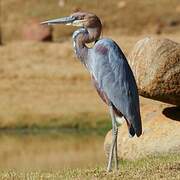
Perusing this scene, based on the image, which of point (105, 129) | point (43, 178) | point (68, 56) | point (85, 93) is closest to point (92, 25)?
point (43, 178)

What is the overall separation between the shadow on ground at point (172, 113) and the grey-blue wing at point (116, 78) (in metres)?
4.37

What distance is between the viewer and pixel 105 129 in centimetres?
2353

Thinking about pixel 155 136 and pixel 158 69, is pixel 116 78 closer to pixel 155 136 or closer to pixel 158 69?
pixel 158 69

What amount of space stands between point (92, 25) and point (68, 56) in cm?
1993

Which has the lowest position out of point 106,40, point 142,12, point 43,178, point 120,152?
point 142,12

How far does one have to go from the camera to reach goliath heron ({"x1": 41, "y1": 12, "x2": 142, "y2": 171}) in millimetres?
11008

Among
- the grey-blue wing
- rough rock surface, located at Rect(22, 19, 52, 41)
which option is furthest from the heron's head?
rough rock surface, located at Rect(22, 19, 52, 41)

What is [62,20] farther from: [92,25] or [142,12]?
[142,12]

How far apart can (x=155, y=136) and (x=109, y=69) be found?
4.48m

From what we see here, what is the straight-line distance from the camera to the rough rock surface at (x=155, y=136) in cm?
1505

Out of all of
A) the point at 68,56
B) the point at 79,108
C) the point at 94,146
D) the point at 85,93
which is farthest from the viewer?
the point at 68,56

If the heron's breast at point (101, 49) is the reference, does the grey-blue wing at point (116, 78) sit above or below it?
below

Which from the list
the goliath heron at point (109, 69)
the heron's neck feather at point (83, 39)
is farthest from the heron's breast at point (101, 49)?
the heron's neck feather at point (83, 39)

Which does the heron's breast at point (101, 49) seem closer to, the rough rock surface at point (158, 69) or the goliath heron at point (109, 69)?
the goliath heron at point (109, 69)
